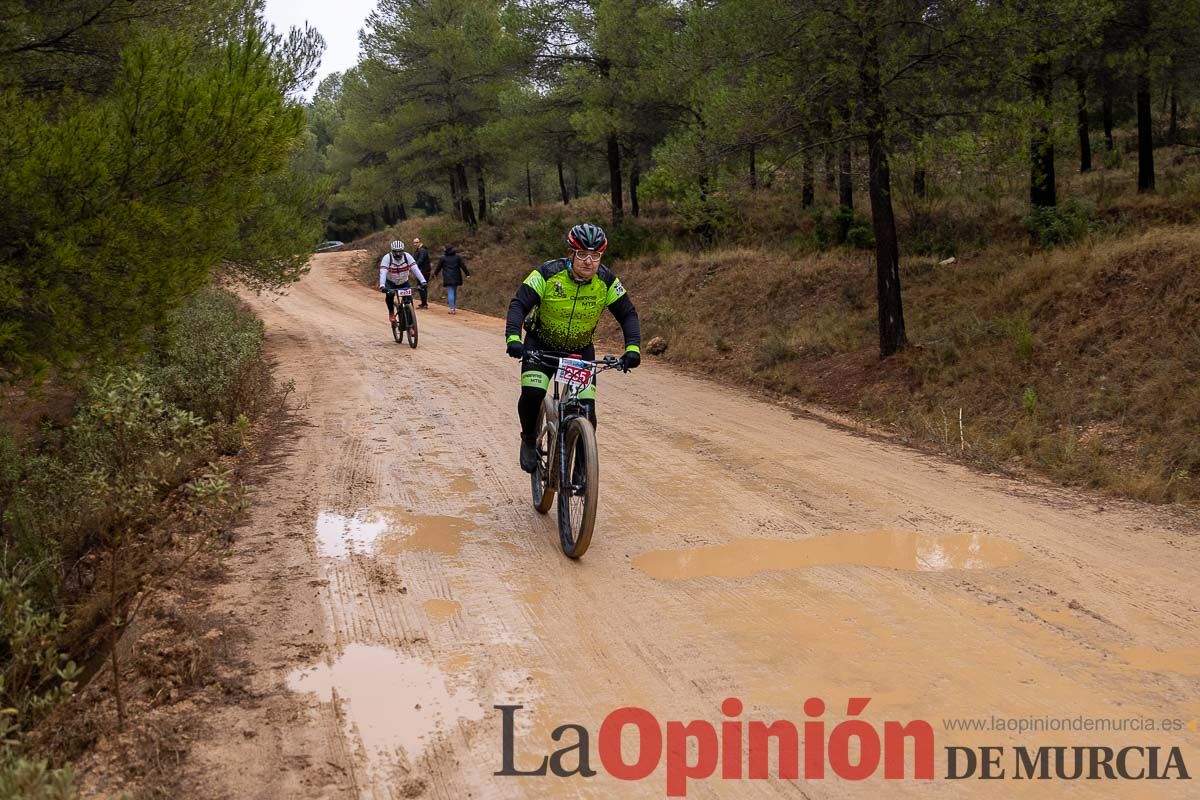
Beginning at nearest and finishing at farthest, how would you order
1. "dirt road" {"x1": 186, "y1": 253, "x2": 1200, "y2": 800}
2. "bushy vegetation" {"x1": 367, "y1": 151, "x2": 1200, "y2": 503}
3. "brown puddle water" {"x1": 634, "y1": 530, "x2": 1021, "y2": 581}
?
1. "dirt road" {"x1": 186, "y1": 253, "x2": 1200, "y2": 800}
2. "brown puddle water" {"x1": 634, "y1": 530, "x2": 1021, "y2": 581}
3. "bushy vegetation" {"x1": 367, "y1": 151, "x2": 1200, "y2": 503}

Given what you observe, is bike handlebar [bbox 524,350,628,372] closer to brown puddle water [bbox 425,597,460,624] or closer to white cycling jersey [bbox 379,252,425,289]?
brown puddle water [bbox 425,597,460,624]

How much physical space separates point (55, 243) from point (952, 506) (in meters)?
6.94

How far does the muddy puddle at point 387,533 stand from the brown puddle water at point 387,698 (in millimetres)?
1563

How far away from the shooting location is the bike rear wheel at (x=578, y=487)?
591 cm

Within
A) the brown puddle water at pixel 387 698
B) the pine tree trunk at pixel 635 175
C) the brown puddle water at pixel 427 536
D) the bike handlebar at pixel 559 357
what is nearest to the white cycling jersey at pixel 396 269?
the brown puddle water at pixel 427 536

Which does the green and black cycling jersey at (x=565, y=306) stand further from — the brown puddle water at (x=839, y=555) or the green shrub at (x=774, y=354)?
the green shrub at (x=774, y=354)

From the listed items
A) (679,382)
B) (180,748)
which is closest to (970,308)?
(679,382)

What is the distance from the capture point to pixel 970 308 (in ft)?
44.4

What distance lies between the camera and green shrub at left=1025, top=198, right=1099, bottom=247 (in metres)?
15.1

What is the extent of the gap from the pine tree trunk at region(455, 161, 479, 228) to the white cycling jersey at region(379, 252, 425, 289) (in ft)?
58.8

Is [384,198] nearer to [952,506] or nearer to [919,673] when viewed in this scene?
[952,506]

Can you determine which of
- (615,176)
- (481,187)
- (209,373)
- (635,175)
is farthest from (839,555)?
(481,187)

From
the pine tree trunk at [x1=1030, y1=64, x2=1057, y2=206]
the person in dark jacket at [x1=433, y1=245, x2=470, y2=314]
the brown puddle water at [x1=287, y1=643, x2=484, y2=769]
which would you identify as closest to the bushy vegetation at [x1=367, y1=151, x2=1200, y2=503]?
the pine tree trunk at [x1=1030, y1=64, x2=1057, y2=206]

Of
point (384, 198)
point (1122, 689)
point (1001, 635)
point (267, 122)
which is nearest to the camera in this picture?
point (1122, 689)
